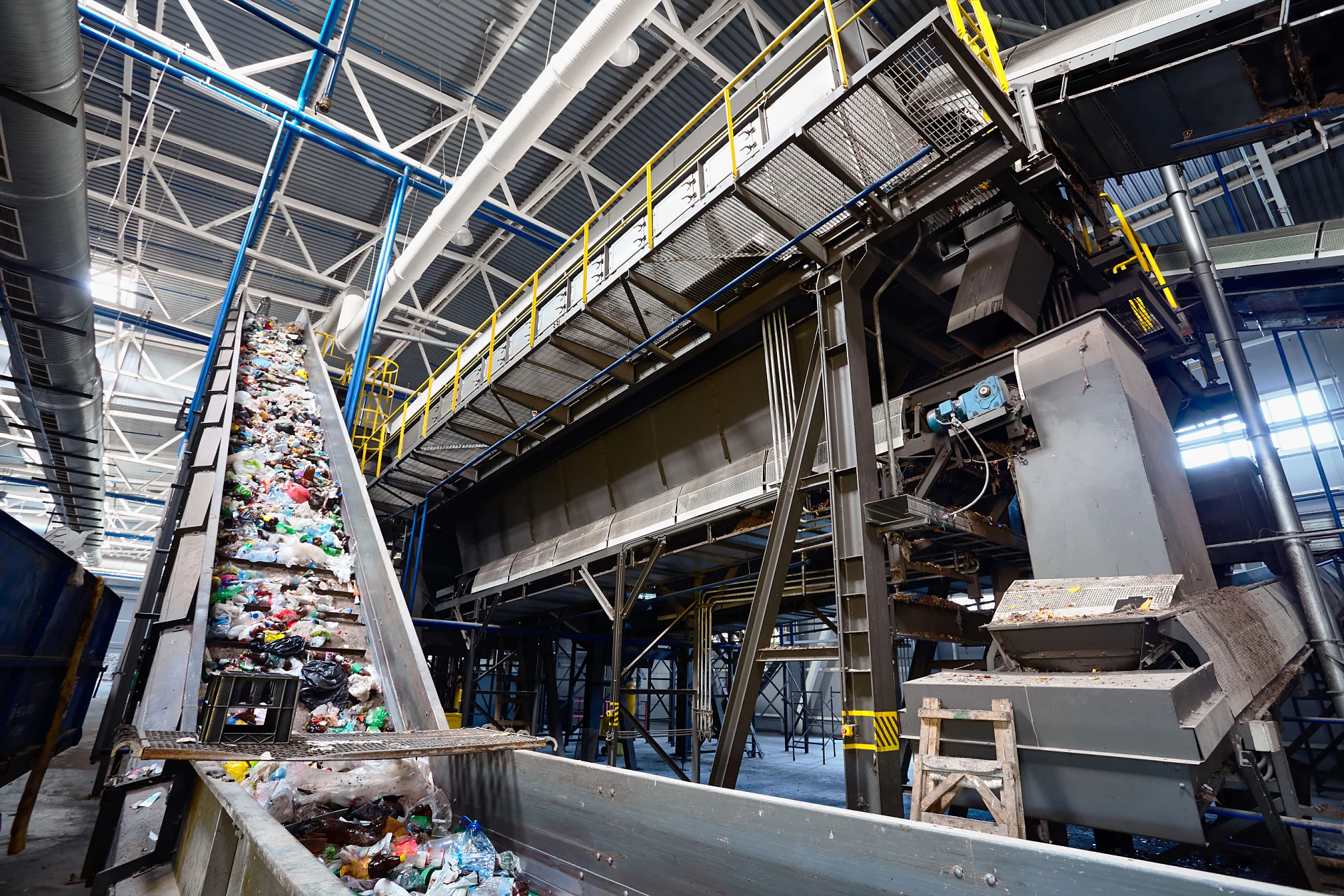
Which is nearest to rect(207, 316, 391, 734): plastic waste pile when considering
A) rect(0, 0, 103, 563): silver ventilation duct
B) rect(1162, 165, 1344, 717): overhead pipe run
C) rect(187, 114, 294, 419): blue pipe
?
rect(0, 0, 103, 563): silver ventilation duct

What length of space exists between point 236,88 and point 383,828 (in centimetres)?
1133

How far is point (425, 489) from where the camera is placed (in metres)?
12.6

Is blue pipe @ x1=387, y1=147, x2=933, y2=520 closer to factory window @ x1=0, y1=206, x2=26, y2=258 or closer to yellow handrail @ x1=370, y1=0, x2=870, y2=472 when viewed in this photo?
yellow handrail @ x1=370, y1=0, x2=870, y2=472

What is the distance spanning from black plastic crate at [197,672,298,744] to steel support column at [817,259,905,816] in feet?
10.3

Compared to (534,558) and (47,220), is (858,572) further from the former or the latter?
(47,220)

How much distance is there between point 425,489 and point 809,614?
7973 mm

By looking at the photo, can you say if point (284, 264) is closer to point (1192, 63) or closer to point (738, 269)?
point (738, 269)

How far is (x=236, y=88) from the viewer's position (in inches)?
383

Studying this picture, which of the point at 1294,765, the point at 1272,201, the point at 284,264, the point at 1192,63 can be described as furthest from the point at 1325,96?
the point at 284,264

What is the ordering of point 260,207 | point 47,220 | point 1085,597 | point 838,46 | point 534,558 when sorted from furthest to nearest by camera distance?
point 260,207 → point 534,558 → point 47,220 → point 838,46 → point 1085,597

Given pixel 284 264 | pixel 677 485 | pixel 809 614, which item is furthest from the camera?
pixel 284 264

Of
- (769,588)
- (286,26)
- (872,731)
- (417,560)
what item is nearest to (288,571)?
(769,588)

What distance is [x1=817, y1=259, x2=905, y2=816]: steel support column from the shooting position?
4.18m

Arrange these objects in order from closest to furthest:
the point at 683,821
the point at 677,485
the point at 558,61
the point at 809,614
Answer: the point at 683,821, the point at 558,61, the point at 677,485, the point at 809,614
